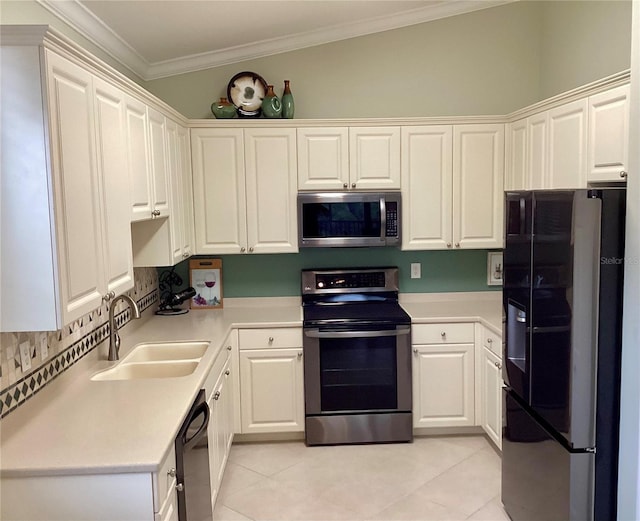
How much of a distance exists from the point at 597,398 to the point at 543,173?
4.79 ft

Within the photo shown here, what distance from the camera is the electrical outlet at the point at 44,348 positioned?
2109 mm

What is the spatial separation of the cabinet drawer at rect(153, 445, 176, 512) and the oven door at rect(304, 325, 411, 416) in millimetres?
1644

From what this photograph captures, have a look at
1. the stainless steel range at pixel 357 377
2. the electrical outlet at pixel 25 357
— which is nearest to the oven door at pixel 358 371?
the stainless steel range at pixel 357 377

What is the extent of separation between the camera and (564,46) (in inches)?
139

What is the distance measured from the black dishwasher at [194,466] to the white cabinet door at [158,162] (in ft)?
3.43

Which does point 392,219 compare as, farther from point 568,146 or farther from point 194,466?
point 194,466

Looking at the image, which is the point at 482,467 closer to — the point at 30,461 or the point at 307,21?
the point at 30,461

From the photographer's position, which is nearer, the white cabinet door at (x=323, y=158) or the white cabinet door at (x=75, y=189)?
the white cabinet door at (x=75, y=189)

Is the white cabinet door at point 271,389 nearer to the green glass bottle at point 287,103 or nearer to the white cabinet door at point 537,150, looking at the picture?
the green glass bottle at point 287,103

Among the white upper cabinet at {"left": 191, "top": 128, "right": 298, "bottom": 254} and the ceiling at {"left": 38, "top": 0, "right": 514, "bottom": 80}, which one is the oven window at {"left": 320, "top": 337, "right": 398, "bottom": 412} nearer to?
the white upper cabinet at {"left": 191, "top": 128, "right": 298, "bottom": 254}

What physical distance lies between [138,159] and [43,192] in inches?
35.3

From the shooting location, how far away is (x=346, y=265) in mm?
3959

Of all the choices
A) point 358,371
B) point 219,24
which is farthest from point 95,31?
point 358,371

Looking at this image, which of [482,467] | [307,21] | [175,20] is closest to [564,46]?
[307,21]
